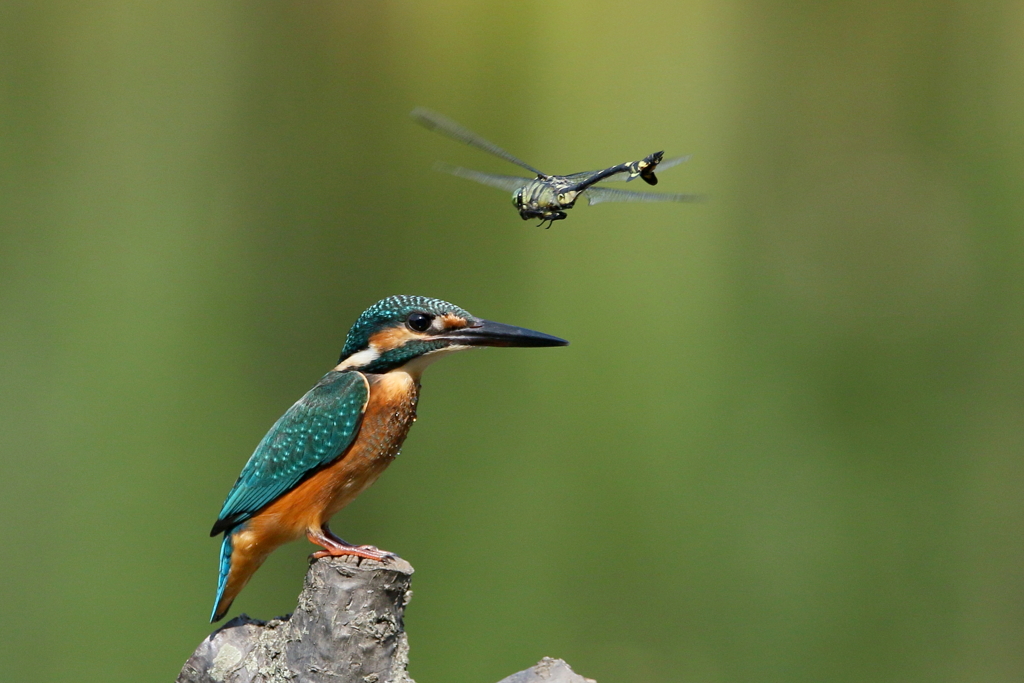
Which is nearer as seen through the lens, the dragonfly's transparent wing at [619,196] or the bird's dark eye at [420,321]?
the dragonfly's transparent wing at [619,196]

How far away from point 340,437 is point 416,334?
167mm

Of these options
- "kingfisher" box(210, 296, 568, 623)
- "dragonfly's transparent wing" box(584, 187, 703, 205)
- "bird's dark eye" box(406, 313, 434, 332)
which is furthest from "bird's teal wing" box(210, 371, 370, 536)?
"dragonfly's transparent wing" box(584, 187, 703, 205)

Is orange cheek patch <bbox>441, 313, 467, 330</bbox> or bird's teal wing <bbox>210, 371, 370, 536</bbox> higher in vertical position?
orange cheek patch <bbox>441, 313, 467, 330</bbox>

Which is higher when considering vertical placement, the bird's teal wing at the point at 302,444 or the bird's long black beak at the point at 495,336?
the bird's long black beak at the point at 495,336

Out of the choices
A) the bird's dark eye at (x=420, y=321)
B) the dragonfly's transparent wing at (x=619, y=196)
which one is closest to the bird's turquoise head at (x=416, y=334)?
the bird's dark eye at (x=420, y=321)

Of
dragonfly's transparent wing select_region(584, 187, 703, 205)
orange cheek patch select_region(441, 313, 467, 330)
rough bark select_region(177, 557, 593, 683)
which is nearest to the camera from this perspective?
dragonfly's transparent wing select_region(584, 187, 703, 205)

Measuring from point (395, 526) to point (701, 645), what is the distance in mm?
866

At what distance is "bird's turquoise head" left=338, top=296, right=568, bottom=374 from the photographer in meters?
1.04

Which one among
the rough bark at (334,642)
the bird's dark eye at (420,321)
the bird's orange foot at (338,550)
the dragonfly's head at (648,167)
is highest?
the dragonfly's head at (648,167)

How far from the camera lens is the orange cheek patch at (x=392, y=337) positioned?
1.09m

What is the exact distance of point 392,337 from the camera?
1.10m

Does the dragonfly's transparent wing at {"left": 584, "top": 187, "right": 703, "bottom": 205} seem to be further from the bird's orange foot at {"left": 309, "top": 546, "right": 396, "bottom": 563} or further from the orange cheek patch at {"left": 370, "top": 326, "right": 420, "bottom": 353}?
the bird's orange foot at {"left": 309, "top": 546, "right": 396, "bottom": 563}

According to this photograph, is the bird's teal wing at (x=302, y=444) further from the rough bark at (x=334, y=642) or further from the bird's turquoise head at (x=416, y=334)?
the rough bark at (x=334, y=642)

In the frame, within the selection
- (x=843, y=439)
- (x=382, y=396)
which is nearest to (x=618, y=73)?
(x=843, y=439)
